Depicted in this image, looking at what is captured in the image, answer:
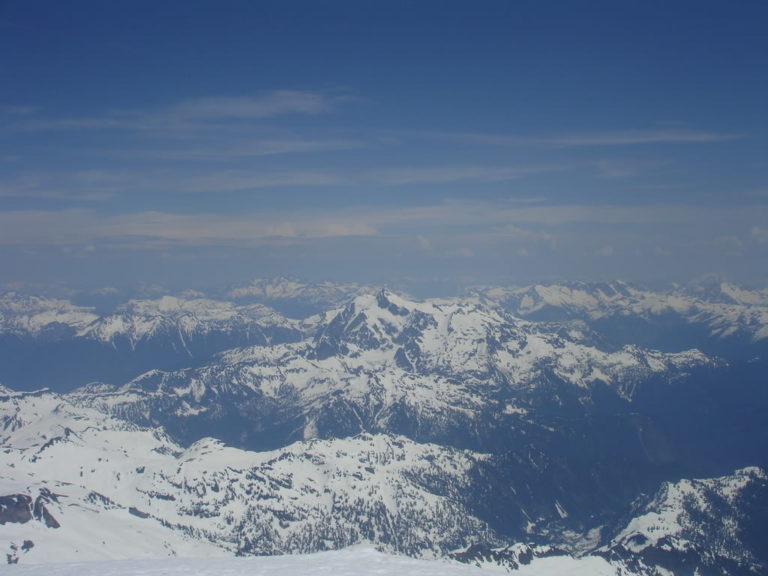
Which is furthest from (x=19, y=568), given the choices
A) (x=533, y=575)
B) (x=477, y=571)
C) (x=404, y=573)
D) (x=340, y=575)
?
(x=533, y=575)

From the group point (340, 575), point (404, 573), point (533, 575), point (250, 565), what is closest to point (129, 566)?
point (250, 565)

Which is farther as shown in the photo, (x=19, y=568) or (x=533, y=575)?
(x=533, y=575)

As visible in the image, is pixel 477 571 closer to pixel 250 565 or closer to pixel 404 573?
pixel 404 573

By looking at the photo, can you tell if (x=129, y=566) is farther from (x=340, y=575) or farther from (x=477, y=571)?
(x=477, y=571)

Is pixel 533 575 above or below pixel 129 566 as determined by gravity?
below

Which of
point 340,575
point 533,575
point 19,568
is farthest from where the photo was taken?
point 533,575

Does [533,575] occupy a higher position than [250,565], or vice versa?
[250,565]

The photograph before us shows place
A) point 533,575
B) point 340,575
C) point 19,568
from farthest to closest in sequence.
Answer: point 533,575, point 19,568, point 340,575

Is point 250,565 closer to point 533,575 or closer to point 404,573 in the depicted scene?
point 404,573

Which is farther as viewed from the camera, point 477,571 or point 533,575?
point 533,575
